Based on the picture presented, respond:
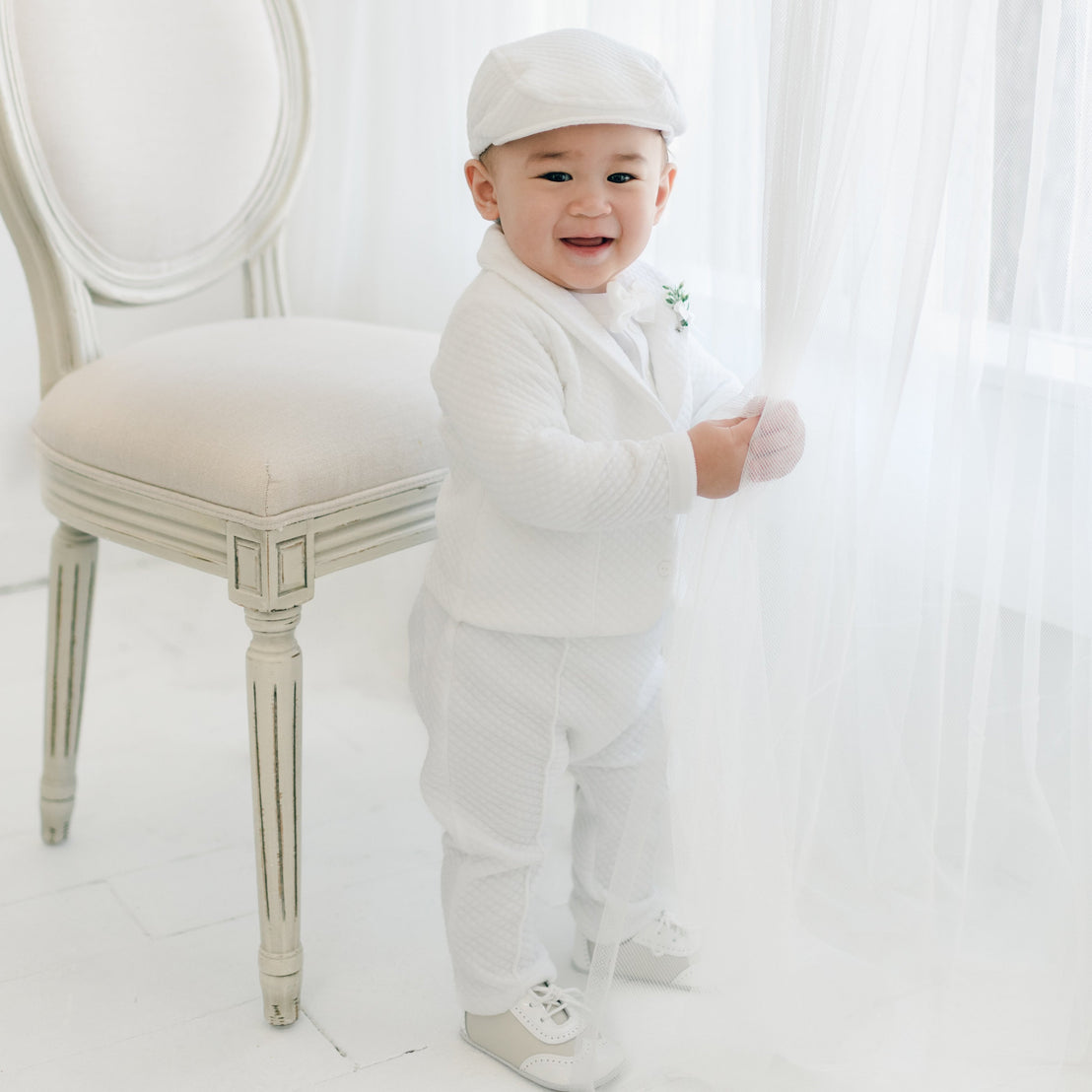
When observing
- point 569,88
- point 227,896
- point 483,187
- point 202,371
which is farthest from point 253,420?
point 227,896

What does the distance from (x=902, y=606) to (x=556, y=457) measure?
0.89 ft

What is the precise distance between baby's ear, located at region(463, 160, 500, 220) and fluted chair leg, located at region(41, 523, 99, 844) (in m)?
0.53

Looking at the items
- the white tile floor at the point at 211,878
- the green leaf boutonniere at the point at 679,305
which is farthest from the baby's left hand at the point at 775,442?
the white tile floor at the point at 211,878

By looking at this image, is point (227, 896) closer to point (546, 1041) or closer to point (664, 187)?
point (546, 1041)

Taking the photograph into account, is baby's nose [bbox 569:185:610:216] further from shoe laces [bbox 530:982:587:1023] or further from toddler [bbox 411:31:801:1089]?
shoe laces [bbox 530:982:587:1023]

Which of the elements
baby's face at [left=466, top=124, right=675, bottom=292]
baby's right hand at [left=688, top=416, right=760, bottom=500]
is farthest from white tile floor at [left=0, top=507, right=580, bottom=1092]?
baby's face at [left=466, top=124, right=675, bottom=292]

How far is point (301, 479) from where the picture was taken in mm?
1063

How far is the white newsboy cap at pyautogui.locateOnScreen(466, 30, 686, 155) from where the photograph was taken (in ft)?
3.07

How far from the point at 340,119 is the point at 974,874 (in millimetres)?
1183

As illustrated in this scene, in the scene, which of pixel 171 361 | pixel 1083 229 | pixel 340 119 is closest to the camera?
pixel 1083 229

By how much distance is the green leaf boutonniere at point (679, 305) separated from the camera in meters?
1.05

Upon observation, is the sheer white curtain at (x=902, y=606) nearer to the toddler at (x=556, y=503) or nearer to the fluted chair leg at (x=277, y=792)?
the toddler at (x=556, y=503)

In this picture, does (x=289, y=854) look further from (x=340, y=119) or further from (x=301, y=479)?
(x=340, y=119)

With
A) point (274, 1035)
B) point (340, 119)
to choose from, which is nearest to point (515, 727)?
point (274, 1035)
